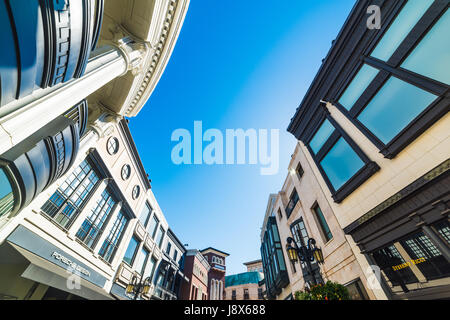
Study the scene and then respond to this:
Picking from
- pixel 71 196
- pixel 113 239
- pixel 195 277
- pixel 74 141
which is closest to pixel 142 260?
pixel 113 239

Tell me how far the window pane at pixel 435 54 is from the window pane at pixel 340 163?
151 inches

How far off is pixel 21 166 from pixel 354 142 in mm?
12615

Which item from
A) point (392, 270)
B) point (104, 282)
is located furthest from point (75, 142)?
point (392, 270)

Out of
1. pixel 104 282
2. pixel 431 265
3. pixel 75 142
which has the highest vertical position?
pixel 75 142

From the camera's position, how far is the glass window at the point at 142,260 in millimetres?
16672

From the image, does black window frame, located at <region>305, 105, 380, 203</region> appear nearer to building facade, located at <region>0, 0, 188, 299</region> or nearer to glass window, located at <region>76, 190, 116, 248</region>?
building facade, located at <region>0, 0, 188, 299</region>

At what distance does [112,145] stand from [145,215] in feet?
27.7

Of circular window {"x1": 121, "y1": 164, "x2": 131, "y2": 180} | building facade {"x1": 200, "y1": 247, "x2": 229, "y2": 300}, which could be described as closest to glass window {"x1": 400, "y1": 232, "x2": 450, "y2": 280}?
circular window {"x1": 121, "y1": 164, "x2": 131, "y2": 180}

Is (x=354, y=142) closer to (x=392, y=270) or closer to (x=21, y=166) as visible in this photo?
(x=392, y=270)

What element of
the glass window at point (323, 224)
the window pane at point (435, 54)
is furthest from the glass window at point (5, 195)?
the glass window at point (323, 224)

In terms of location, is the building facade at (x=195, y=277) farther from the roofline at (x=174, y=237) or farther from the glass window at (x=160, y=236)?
the glass window at (x=160, y=236)

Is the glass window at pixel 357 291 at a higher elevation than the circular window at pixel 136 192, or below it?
below

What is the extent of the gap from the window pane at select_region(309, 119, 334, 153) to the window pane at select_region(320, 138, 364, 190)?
0.94 m

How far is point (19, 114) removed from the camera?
443 cm
